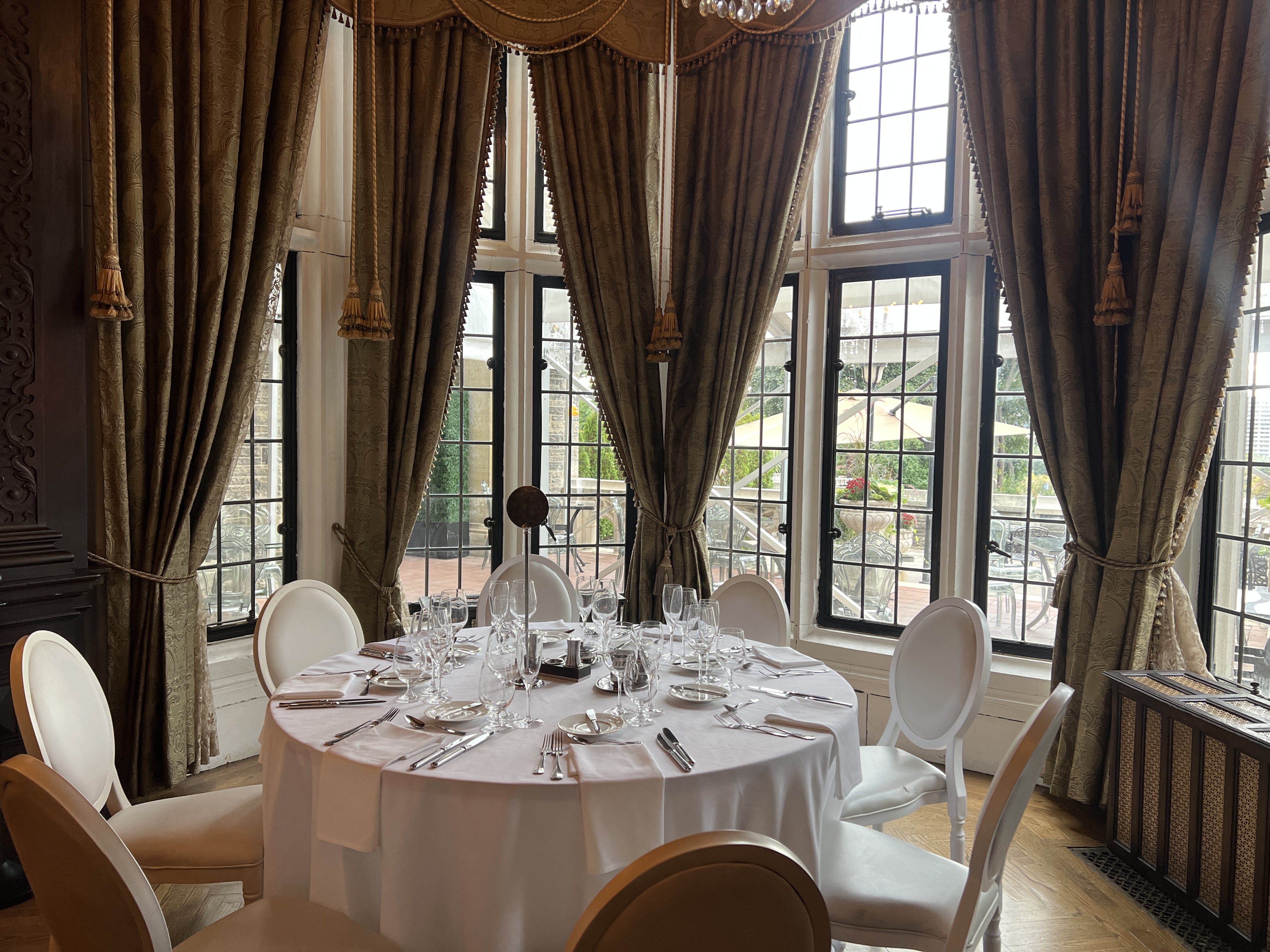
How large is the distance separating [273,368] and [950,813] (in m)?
3.60

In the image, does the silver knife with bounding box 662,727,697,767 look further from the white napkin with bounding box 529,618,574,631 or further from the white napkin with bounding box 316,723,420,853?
the white napkin with bounding box 529,618,574,631

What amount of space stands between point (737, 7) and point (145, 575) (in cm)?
316

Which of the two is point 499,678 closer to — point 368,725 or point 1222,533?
point 368,725

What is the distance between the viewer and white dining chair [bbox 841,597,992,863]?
2.48 m

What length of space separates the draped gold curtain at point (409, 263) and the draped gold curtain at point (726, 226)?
1118 mm

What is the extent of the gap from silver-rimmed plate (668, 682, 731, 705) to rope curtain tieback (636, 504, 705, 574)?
1.90 m

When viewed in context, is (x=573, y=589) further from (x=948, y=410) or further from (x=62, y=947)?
(x=62, y=947)

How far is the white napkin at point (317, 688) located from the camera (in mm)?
2170

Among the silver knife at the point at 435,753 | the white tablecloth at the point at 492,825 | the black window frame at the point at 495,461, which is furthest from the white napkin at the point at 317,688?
the black window frame at the point at 495,461

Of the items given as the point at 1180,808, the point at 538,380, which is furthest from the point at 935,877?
the point at 538,380

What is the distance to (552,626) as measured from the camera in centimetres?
304

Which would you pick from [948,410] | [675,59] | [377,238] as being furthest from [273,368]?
[948,410]

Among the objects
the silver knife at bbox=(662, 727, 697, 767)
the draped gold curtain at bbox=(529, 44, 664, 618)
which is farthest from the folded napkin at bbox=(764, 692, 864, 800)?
the draped gold curtain at bbox=(529, 44, 664, 618)

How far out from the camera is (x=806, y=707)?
220 centimetres
